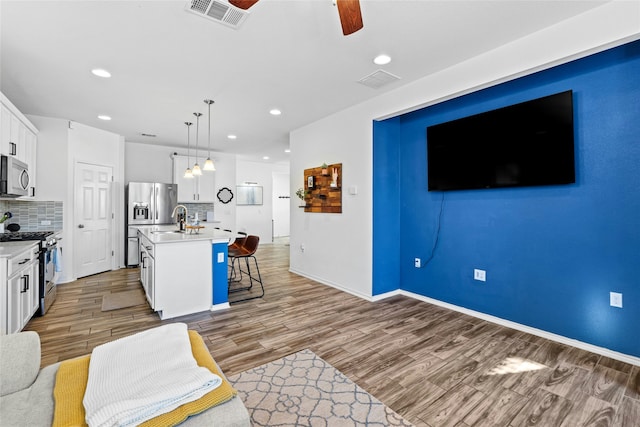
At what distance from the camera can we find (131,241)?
18.9 feet

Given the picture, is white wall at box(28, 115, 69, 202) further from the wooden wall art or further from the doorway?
the doorway

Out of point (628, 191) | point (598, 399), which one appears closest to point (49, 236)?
point (598, 399)

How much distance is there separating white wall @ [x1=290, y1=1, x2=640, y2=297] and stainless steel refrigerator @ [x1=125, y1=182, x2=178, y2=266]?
2866 millimetres

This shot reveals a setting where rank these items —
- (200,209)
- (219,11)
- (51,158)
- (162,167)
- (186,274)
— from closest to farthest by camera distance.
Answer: (219,11)
(186,274)
(51,158)
(162,167)
(200,209)

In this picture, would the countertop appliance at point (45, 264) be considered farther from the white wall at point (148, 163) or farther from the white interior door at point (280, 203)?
the white interior door at point (280, 203)

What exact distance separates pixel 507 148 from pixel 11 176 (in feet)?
17.1

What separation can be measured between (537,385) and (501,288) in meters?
1.16

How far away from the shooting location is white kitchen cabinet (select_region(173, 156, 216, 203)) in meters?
6.68

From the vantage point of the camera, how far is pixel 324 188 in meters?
4.63

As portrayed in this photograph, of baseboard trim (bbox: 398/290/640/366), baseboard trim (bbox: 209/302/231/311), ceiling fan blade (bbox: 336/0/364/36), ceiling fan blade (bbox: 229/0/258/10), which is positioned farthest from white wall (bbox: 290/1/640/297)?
ceiling fan blade (bbox: 229/0/258/10)

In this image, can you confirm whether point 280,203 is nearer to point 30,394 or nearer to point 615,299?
point 615,299

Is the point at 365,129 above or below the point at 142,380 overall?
above

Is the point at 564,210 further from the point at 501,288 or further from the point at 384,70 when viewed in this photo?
the point at 384,70

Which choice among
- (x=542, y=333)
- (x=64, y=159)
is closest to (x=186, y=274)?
(x=64, y=159)
